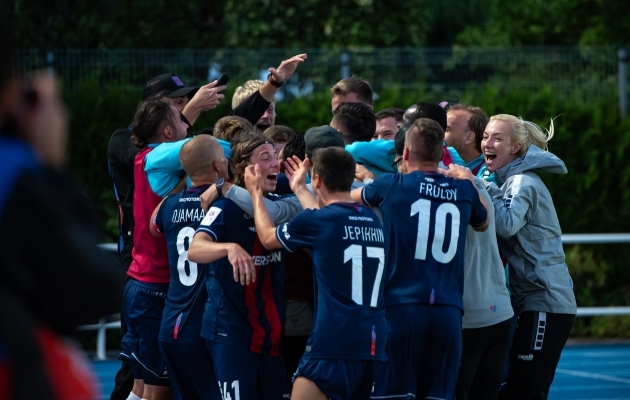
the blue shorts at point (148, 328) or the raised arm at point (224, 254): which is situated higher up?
the raised arm at point (224, 254)

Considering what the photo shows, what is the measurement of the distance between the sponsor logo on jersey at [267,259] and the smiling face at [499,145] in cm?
165

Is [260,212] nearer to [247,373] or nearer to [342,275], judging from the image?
[342,275]

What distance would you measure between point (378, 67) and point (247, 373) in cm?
954

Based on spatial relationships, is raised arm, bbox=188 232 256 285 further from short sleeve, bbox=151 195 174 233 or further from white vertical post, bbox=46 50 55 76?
white vertical post, bbox=46 50 55 76

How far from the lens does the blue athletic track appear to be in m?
9.26

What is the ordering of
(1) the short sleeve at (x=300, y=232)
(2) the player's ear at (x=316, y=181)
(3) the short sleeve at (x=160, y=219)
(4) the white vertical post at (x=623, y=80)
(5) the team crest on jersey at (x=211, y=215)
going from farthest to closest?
(4) the white vertical post at (x=623, y=80) < (3) the short sleeve at (x=160, y=219) < (5) the team crest on jersey at (x=211, y=215) < (2) the player's ear at (x=316, y=181) < (1) the short sleeve at (x=300, y=232)

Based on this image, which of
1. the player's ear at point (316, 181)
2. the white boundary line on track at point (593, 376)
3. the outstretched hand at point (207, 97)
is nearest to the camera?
the player's ear at point (316, 181)

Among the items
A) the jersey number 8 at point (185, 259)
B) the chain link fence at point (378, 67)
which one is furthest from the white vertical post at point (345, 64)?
the jersey number 8 at point (185, 259)

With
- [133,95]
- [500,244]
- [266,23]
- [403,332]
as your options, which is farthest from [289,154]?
[266,23]

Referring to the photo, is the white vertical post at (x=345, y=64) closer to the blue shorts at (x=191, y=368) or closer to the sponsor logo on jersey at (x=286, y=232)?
the blue shorts at (x=191, y=368)

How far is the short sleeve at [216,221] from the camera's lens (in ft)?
15.9

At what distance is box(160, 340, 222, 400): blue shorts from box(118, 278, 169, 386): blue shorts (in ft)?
1.66

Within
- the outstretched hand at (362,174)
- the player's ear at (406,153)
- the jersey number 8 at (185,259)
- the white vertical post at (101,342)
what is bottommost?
the white vertical post at (101,342)

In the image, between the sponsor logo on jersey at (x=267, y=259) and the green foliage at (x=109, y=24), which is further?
the green foliage at (x=109, y=24)
